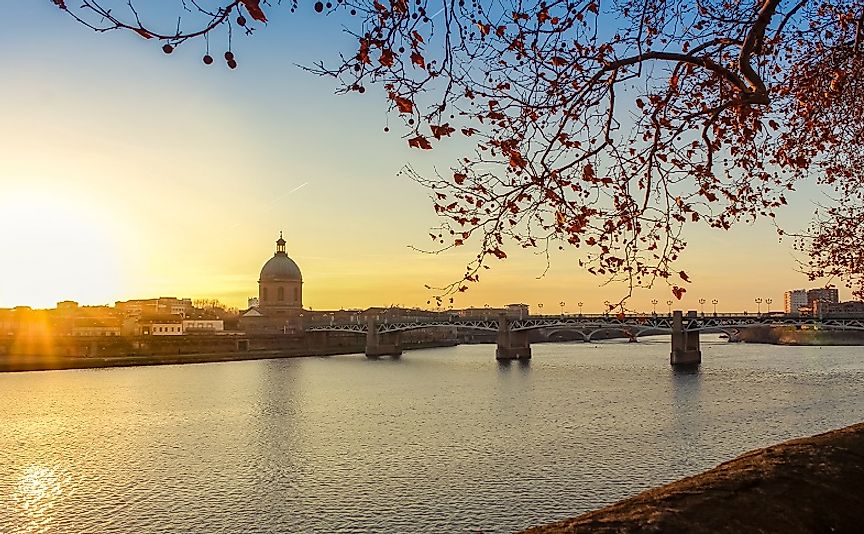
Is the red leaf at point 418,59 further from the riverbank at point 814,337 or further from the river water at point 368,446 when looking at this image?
the riverbank at point 814,337

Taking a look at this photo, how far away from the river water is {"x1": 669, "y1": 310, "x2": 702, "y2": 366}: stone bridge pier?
55.9ft

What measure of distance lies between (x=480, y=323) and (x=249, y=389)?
40.3 m

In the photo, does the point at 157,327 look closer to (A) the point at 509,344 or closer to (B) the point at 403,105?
(A) the point at 509,344

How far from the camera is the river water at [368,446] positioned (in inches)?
641

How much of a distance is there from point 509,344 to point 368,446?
54118 mm

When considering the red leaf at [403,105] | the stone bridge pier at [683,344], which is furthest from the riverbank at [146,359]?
the red leaf at [403,105]

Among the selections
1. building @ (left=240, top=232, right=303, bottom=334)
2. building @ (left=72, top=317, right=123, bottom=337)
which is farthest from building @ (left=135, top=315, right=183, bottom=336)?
building @ (left=240, top=232, right=303, bottom=334)

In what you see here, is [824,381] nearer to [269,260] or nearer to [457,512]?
[457,512]

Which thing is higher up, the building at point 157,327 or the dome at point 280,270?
the dome at point 280,270

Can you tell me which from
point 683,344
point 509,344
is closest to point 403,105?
point 683,344

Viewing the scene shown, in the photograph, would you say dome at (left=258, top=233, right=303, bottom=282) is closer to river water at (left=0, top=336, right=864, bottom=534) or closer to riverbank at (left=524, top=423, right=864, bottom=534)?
river water at (left=0, top=336, right=864, bottom=534)

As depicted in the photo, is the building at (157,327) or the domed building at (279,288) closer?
the building at (157,327)

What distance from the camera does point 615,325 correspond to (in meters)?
61.6

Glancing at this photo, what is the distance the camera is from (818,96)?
874 cm
